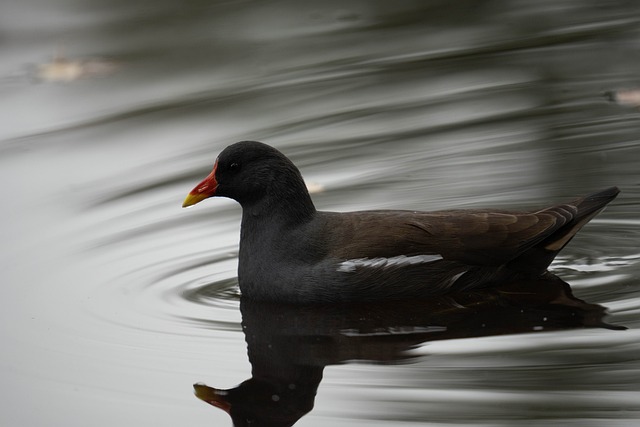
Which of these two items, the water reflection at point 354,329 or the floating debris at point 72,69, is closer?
the water reflection at point 354,329

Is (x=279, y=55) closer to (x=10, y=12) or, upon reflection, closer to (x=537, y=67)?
(x=537, y=67)

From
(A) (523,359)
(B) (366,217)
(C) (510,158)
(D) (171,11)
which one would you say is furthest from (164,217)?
(D) (171,11)

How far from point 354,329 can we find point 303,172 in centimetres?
253

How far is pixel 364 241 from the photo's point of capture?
6184mm

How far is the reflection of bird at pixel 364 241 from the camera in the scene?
6.14 m

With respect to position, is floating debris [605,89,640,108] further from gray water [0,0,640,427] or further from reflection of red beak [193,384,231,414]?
reflection of red beak [193,384,231,414]

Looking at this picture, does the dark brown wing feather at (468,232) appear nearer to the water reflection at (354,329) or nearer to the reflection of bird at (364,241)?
the reflection of bird at (364,241)

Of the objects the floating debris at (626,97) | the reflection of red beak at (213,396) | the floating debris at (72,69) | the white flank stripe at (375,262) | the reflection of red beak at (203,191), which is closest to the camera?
the reflection of red beak at (213,396)

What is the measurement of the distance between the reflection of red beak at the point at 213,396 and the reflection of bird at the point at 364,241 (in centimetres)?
119

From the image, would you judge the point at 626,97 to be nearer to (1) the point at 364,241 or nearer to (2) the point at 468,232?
(2) the point at 468,232

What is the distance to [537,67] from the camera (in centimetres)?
981

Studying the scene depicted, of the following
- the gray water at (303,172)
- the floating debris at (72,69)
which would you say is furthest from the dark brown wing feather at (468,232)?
the floating debris at (72,69)

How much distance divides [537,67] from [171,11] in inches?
159

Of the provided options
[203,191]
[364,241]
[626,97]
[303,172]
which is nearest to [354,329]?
[364,241]
